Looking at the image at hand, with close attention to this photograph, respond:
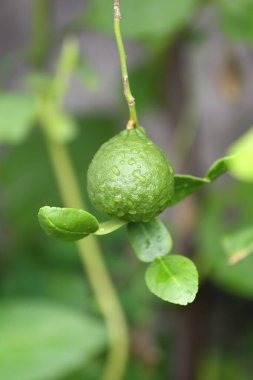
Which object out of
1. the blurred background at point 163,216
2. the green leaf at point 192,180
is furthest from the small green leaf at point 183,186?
the blurred background at point 163,216

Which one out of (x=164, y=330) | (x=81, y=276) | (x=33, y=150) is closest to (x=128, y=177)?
(x=81, y=276)

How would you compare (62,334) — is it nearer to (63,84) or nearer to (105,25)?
(63,84)

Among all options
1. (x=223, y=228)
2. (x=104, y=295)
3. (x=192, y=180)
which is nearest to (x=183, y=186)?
(x=192, y=180)

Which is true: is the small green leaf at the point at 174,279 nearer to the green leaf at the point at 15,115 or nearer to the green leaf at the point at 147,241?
the green leaf at the point at 147,241

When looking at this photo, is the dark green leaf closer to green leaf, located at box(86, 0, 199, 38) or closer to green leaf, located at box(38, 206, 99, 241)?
green leaf, located at box(86, 0, 199, 38)

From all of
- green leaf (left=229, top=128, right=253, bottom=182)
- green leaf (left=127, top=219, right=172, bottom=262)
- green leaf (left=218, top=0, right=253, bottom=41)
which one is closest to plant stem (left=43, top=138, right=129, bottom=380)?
green leaf (left=218, top=0, right=253, bottom=41)

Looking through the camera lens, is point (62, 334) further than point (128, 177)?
Yes
